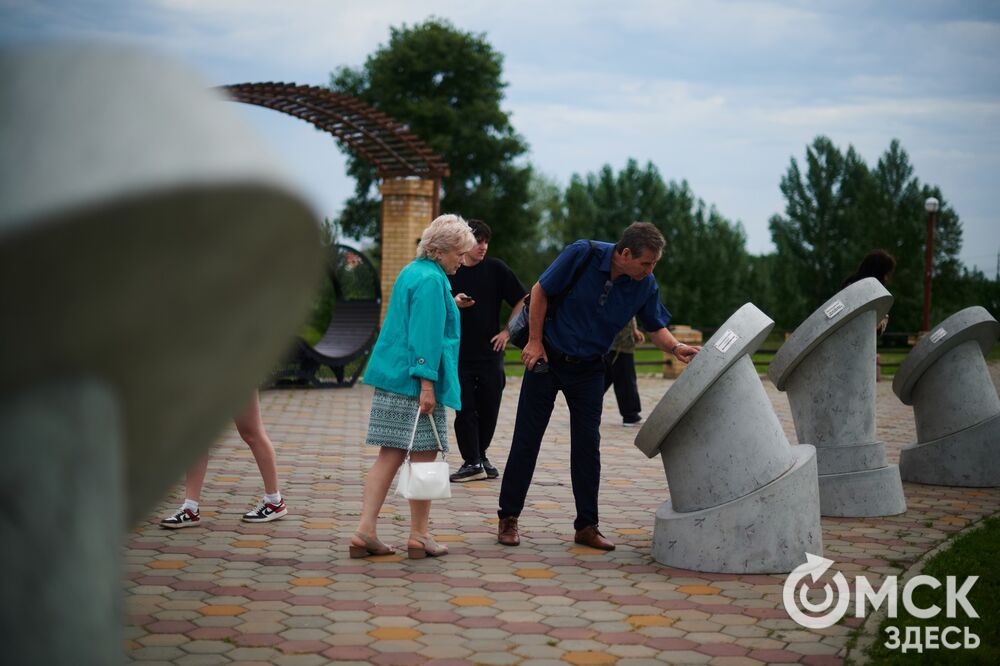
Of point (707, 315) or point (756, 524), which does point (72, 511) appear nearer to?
point (756, 524)

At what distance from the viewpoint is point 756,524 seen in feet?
17.5

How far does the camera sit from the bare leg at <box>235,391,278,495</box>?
6238 millimetres

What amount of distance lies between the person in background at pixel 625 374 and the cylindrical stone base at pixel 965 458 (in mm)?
3489

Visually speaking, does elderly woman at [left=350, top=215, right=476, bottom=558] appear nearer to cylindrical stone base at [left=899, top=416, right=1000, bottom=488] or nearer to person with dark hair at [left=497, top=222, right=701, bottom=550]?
person with dark hair at [left=497, top=222, right=701, bottom=550]

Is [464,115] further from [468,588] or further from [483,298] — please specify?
[468,588]

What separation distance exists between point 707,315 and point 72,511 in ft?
147

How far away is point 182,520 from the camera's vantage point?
6.34 m

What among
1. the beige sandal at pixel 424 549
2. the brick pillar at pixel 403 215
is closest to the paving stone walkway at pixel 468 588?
the beige sandal at pixel 424 549

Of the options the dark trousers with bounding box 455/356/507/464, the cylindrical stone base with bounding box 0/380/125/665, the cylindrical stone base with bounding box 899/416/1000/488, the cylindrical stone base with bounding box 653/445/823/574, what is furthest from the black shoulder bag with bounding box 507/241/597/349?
the cylindrical stone base with bounding box 0/380/125/665

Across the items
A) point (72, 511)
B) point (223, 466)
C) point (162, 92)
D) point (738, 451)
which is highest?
point (162, 92)

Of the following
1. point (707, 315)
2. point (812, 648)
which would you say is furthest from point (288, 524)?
point (707, 315)

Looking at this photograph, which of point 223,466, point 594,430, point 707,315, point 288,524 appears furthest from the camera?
point 707,315

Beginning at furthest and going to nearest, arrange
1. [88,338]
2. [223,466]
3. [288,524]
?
[223,466] < [288,524] < [88,338]

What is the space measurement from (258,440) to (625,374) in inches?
249
